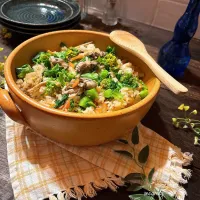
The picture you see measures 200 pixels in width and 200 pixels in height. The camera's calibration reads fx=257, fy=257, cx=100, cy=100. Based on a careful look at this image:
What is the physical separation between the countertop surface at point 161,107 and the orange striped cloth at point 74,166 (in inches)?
0.8

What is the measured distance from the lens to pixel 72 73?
0.70m

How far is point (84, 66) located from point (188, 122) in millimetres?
365

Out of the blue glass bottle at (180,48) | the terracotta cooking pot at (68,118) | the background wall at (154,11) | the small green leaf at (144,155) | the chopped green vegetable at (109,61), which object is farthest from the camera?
the background wall at (154,11)

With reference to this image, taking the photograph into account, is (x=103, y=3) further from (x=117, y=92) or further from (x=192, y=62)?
(x=117, y=92)

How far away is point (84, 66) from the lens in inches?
27.9

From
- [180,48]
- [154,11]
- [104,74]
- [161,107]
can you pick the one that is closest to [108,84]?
[104,74]

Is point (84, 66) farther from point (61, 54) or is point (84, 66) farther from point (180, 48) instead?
point (180, 48)

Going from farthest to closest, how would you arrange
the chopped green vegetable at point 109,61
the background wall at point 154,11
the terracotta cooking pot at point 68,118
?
the background wall at point 154,11 → the chopped green vegetable at point 109,61 → the terracotta cooking pot at point 68,118

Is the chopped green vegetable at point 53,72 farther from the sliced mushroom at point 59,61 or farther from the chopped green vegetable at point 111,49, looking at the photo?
the chopped green vegetable at point 111,49

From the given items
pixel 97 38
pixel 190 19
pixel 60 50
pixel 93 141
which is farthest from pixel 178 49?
Answer: pixel 93 141

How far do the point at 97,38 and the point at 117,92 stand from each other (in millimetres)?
246

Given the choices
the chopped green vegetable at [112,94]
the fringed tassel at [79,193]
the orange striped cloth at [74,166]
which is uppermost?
the chopped green vegetable at [112,94]

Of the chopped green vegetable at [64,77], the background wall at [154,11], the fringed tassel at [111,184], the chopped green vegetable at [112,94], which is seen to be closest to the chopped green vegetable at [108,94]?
the chopped green vegetable at [112,94]

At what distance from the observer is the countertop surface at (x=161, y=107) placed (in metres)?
0.60
